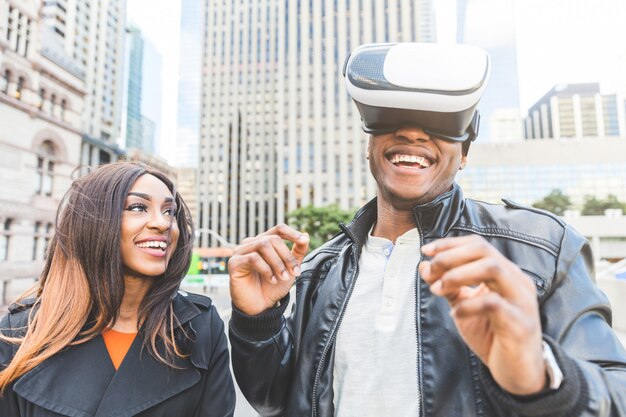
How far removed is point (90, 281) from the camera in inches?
78.4

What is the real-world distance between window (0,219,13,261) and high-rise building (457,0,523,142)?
110197mm

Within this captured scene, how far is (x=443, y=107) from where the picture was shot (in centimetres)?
126

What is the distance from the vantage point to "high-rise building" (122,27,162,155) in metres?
114

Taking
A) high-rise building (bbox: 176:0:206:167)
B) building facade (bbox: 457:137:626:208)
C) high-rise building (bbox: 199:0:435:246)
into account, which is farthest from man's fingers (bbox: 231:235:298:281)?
high-rise building (bbox: 176:0:206:167)

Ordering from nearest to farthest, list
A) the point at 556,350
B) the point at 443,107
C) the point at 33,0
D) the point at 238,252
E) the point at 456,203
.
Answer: the point at 556,350, the point at 443,107, the point at 238,252, the point at 456,203, the point at 33,0

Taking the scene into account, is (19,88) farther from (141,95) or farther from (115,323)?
(141,95)

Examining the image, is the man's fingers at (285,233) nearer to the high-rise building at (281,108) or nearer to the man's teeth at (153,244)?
the man's teeth at (153,244)

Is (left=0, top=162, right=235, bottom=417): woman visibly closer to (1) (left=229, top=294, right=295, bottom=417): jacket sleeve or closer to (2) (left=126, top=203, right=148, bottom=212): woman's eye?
(2) (left=126, top=203, right=148, bottom=212): woman's eye

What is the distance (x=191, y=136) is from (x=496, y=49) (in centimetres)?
10586

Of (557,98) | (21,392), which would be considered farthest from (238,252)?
(557,98)

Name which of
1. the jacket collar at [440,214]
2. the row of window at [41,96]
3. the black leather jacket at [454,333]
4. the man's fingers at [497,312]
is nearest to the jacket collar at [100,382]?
the black leather jacket at [454,333]

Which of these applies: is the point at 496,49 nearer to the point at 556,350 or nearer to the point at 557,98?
the point at 557,98

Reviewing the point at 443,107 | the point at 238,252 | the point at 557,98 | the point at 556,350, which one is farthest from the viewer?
the point at 557,98

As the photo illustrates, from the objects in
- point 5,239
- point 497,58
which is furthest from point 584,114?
point 5,239
